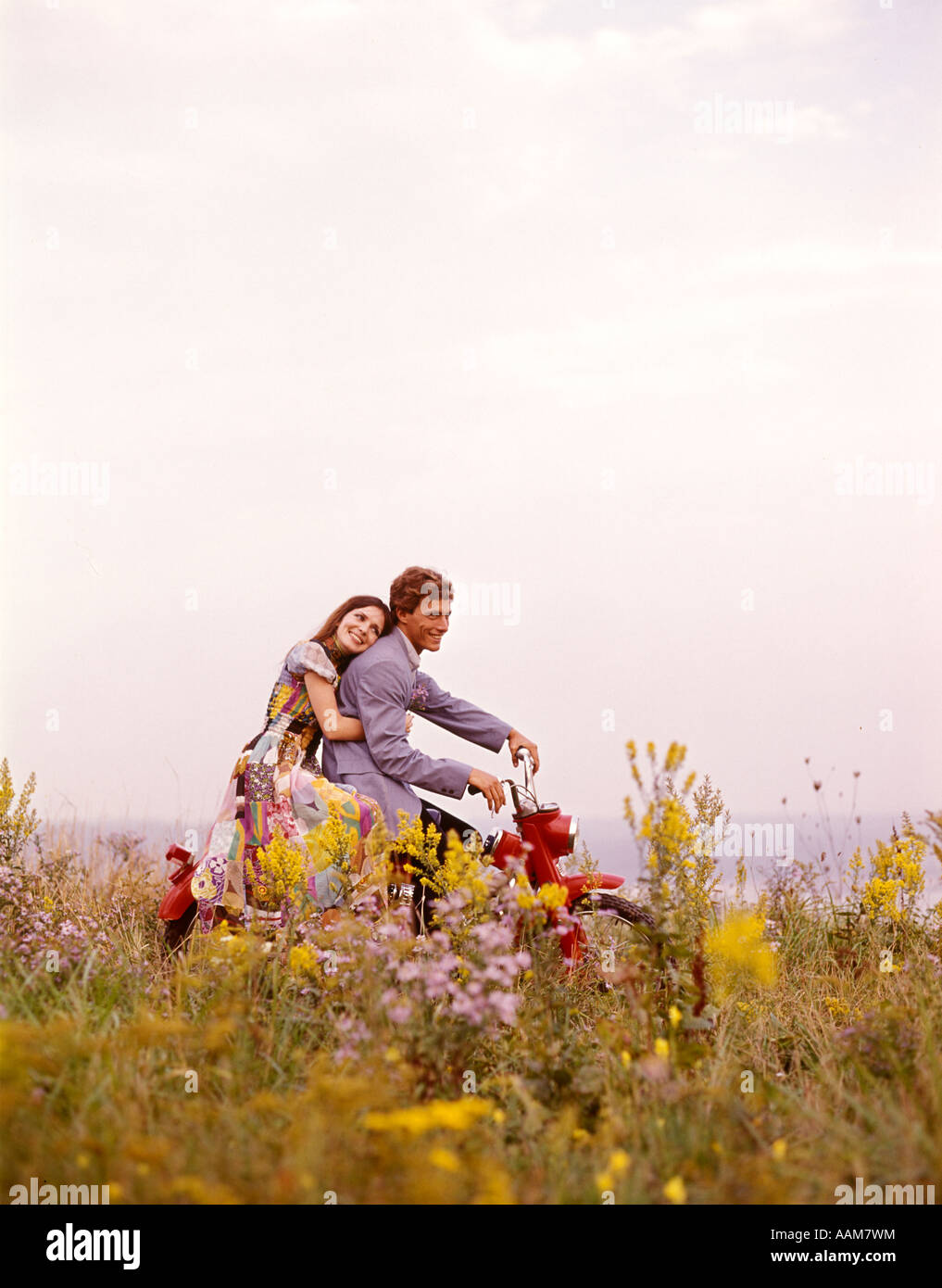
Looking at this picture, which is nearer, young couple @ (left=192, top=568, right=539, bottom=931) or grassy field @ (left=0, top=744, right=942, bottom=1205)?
grassy field @ (left=0, top=744, right=942, bottom=1205)

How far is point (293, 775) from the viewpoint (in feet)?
18.6

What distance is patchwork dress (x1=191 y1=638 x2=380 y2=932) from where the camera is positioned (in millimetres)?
5559

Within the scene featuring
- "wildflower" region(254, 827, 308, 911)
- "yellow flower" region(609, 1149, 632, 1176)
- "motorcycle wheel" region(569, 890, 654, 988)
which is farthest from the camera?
"motorcycle wheel" region(569, 890, 654, 988)

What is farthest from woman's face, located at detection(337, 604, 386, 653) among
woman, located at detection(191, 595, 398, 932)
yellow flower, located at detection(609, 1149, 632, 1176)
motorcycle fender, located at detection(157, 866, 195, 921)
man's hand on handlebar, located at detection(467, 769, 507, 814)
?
yellow flower, located at detection(609, 1149, 632, 1176)

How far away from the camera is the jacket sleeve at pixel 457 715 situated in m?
6.11

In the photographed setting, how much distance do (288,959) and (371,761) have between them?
132cm

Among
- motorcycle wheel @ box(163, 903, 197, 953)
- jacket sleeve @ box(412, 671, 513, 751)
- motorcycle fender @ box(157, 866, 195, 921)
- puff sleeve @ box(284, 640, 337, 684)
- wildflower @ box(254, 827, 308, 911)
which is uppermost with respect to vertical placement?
puff sleeve @ box(284, 640, 337, 684)

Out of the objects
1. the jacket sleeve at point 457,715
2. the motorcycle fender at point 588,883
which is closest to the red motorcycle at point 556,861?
the motorcycle fender at point 588,883

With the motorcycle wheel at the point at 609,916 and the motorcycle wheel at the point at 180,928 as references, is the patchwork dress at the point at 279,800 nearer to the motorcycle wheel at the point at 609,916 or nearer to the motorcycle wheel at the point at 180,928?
the motorcycle wheel at the point at 180,928

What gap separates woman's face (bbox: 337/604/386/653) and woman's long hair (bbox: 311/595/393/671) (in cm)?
4

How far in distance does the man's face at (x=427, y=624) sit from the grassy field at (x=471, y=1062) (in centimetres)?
145

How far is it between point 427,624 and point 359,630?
38 centimetres

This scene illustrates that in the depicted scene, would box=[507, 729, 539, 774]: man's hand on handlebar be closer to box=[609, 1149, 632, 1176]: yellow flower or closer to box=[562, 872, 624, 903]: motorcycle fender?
box=[562, 872, 624, 903]: motorcycle fender
